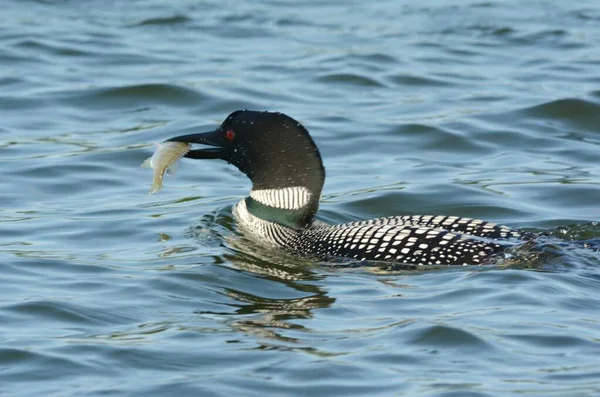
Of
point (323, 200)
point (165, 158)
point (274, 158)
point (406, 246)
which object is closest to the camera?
point (406, 246)

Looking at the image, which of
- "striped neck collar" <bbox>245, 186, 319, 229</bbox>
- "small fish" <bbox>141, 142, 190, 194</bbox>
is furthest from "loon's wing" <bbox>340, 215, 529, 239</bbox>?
"small fish" <bbox>141, 142, 190, 194</bbox>

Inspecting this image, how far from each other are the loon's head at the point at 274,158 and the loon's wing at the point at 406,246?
456 mm

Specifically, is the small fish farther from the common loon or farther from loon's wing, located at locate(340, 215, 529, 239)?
loon's wing, located at locate(340, 215, 529, 239)

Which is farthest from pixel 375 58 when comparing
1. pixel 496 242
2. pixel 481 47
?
pixel 496 242

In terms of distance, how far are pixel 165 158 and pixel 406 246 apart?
5.95 feet

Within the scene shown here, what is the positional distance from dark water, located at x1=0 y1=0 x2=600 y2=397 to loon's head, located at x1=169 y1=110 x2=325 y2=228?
322 millimetres

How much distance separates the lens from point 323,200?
31.2 feet

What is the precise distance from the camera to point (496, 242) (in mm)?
7402

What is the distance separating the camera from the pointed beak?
8312 mm

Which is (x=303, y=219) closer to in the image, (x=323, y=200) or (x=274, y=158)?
(x=274, y=158)

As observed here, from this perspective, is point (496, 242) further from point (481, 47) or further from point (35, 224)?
point (481, 47)

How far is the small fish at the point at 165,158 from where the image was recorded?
27.7 feet

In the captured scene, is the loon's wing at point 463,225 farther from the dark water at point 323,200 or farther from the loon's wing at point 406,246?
the dark water at point 323,200

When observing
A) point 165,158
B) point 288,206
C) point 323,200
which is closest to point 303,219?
point 288,206
